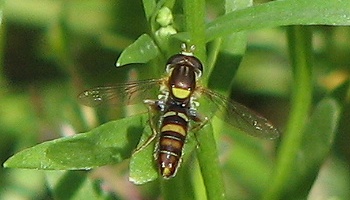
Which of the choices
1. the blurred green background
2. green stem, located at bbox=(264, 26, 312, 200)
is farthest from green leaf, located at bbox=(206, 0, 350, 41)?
the blurred green background

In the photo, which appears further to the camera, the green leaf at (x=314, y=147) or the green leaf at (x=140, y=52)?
the green leaf at (x=314, y=147)

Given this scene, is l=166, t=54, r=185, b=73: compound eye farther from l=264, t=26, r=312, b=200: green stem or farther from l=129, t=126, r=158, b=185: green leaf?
l=264, t=26, r=312, b=200: green stem

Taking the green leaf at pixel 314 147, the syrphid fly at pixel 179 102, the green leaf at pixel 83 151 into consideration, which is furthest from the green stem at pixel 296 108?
the green leaf at pixel 83 151

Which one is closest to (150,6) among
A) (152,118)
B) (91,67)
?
(152,118)

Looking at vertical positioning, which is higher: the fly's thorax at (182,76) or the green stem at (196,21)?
the green stem at (196,21)

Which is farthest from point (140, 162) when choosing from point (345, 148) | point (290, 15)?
point (345, 148)

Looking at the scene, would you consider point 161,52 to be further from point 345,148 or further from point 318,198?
point 345,148

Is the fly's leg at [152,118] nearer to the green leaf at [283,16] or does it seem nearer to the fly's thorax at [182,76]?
the fly's thorax at [182,76]
